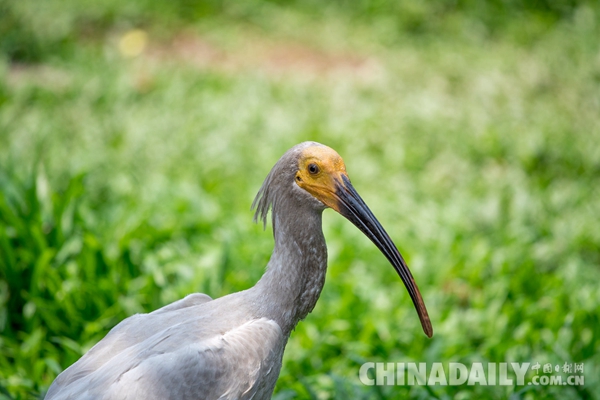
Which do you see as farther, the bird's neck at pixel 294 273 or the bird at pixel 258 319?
the bird's neck at pixel 294 273

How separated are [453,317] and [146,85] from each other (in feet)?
14.8

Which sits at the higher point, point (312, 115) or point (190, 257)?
point (312, 115)

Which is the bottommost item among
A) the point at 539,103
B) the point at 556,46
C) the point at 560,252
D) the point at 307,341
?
the point at 307,341

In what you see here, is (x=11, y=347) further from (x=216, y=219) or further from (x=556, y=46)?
(x=556, y=46)

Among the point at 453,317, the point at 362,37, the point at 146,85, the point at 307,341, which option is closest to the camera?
the point at 307,341

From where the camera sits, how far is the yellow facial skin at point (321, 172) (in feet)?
7.59

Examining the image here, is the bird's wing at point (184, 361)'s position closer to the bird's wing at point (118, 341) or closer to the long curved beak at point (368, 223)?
the bird's wing at point (118, 341)

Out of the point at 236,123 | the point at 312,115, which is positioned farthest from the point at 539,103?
the point at 236,123

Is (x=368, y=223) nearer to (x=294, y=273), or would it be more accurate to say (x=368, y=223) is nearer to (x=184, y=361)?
(x=294, y=273)

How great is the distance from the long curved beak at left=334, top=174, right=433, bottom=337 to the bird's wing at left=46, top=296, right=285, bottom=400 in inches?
19.8

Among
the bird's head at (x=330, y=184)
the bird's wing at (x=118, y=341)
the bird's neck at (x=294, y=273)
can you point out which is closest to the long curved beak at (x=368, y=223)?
the bird's head at (x=330, y=184)

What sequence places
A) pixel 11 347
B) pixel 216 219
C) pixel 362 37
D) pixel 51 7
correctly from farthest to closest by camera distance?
pixel 362 37 → pixel 51 7 → pixel 216 219 → pixel 11 347

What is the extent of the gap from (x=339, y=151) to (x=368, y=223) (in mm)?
3760

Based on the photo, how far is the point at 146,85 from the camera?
6945mm
